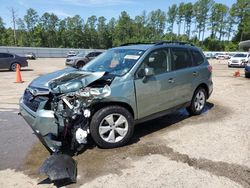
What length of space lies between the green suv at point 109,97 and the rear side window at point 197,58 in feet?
1.80

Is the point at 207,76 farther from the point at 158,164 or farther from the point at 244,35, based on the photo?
the point at 244,35

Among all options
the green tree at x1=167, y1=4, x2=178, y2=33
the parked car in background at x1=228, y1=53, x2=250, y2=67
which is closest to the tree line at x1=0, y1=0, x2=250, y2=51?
the green tree at x1=167, y1=4, x2=178, y2=33

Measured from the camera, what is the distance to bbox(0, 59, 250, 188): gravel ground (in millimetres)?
3531

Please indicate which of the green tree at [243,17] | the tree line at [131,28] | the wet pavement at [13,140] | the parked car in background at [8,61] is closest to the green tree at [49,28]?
the tree line at [131,28]

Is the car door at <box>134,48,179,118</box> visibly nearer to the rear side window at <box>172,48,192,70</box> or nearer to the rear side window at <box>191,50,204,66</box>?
the rear side window at <box>172,48,192,70</box>

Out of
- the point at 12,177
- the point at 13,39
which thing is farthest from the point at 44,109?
the point at 13,39

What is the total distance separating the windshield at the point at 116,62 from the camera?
4867 mm

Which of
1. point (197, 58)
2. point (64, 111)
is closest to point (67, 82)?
point (64, 111)

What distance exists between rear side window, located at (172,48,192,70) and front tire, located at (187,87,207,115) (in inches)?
31.8

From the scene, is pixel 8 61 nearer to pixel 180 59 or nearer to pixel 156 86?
pixel 180 59

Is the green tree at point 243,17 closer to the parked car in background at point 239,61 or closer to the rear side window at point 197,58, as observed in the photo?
the parked car in background at point 239,61

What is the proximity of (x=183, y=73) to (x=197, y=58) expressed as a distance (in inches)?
A: 37.7

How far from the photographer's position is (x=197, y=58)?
6430 mm

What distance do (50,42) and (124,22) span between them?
29.3 meters
